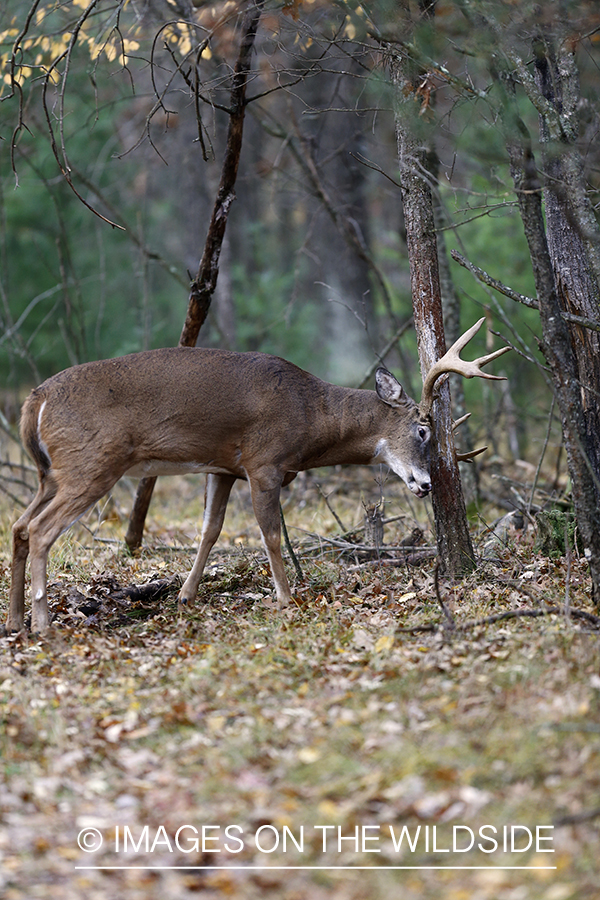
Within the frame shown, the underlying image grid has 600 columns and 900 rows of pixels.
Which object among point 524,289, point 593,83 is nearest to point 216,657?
point 593,83

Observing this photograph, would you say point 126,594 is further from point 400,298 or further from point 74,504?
point 400,298

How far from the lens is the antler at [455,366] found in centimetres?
622

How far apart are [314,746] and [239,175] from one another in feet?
49.3

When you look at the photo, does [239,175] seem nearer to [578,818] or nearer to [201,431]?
[201,431]

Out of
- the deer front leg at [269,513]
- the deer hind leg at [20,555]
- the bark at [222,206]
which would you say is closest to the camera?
the deer hind leg at [20,555]

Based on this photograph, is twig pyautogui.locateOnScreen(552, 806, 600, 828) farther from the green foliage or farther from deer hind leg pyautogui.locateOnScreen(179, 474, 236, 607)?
deer hind leg pyautogui.locateOnScreen(179, 474, 236, 607)

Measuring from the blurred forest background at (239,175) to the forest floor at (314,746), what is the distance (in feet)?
9.29

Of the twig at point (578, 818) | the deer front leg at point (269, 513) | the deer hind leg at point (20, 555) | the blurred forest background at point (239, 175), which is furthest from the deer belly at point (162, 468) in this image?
the twig at point (578, 818)

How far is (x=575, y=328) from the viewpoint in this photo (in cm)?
630

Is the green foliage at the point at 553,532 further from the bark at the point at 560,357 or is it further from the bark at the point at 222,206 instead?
the bark at the point at 222,206

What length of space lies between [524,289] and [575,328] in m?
4.81

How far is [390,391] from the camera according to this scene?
710 cm

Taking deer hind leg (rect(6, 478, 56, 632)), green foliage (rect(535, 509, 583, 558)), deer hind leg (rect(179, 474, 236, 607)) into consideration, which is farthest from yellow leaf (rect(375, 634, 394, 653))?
deer hind leg (rect(6, 478, 56, 632))

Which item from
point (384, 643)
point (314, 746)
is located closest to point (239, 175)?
point (384, 643)
